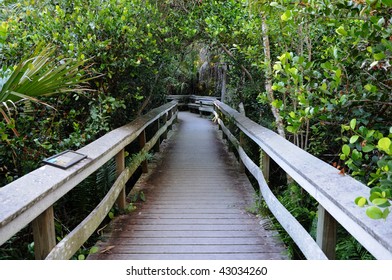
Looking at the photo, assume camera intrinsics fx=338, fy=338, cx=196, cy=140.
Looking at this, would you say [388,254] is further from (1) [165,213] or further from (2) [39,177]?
(1) [165,213]

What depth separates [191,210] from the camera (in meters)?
3.88

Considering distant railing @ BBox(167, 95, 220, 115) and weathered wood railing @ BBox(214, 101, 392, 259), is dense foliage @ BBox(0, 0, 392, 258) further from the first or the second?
distant railing @ BBox(167, 95, 220, 115)

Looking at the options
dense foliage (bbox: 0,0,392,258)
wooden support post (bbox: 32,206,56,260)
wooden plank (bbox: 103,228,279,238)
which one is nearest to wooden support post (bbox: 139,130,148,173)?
dense foliage (bbox: 0,0,392,258)

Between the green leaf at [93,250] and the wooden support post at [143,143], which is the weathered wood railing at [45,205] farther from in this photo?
the wooden support post at [143,143]

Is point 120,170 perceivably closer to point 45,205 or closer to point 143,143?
point 143,143

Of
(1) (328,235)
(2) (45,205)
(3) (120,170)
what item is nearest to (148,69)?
(3) (120,170)

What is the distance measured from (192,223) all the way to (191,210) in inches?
15.2

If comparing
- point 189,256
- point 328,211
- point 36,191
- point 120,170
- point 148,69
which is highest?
point 148,69

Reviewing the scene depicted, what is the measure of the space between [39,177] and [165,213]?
1890 millimetres

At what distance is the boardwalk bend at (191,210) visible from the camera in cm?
175

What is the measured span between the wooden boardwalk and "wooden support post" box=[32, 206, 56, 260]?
2.92 ft

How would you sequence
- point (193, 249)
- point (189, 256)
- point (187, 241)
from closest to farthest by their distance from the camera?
point (189, 256), point (193, 249), point (187, 241)
